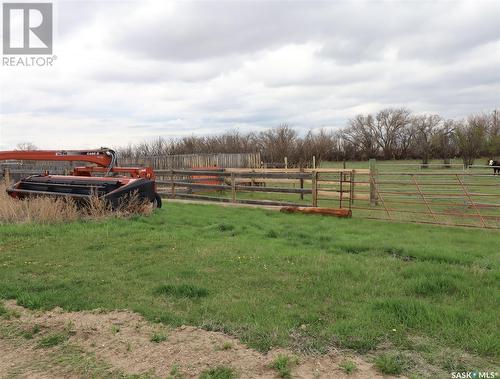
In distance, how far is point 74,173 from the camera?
14938 millimetres

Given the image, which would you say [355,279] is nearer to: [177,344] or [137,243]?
[177,344]

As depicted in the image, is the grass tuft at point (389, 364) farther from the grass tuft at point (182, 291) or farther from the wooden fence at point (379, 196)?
the wooden fence at point (379, 196)

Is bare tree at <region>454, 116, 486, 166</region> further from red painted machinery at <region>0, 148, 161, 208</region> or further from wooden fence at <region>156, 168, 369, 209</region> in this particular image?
red painted machinery at <region>0, 148, 161, 208</region>

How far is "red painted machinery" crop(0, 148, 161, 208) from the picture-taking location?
11.4 meters

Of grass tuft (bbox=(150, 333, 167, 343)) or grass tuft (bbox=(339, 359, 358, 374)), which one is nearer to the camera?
grass tuft (bbox=(339, 359, 358, 374))

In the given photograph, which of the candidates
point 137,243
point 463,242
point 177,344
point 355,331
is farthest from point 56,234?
point 463,242

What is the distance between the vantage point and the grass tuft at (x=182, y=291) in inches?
205

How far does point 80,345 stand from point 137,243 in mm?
4121

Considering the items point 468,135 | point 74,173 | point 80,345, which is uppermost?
point 468,135

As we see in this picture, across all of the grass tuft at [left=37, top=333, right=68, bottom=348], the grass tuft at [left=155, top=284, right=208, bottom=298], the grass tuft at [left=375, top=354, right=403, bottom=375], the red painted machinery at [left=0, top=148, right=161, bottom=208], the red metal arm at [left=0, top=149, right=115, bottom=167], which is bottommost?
the grass tuft at [left=37, top=333, right=68, bottom=348]

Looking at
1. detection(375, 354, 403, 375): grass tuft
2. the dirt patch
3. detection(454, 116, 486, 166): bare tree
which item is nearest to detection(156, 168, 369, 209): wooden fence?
the dirt patch

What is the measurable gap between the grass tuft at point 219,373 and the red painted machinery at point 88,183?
27.4 feet

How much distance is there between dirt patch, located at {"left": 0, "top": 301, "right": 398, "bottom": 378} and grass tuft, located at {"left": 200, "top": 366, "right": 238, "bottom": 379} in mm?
53

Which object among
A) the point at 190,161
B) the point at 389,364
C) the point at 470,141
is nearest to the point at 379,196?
the point at 389,364
